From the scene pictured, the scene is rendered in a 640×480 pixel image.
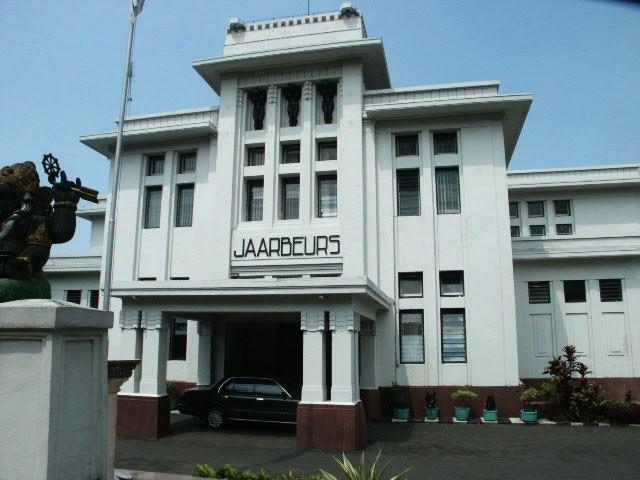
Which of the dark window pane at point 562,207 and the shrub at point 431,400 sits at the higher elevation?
the dark window pane at point 562,207

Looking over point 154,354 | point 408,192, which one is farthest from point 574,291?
point 154,354

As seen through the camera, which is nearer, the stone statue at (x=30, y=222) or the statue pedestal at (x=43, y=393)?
the statue pedestal at (x=43, y=393)

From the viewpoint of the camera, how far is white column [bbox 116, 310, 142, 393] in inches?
617

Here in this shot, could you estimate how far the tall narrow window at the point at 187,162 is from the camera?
23188mm

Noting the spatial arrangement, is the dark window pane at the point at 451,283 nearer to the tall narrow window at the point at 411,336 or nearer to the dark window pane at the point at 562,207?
the tall narrow window at the point at 411,336

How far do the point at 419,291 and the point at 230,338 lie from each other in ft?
25.6

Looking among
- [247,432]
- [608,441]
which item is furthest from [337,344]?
[608,441]

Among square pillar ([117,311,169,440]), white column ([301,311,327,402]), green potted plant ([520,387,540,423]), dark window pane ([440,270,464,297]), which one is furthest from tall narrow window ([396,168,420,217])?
square pillar ([117,311,169,440])

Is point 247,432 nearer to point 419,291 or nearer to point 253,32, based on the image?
point 419,291

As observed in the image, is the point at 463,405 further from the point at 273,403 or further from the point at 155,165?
the point at 155,165

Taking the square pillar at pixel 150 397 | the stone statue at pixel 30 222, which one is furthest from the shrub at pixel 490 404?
the stone statue at pixel 30 222

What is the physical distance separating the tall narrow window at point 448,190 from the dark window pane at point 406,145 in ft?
4.28

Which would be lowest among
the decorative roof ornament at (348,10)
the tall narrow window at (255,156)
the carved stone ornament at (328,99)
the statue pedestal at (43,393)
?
the statue pedestal at (43,393)

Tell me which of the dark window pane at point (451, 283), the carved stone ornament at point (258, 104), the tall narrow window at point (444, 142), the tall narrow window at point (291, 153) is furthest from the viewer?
the carved stone ornament at point (258, 104)
